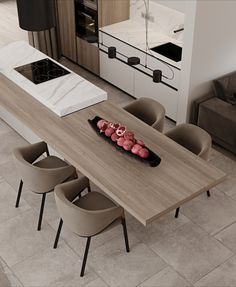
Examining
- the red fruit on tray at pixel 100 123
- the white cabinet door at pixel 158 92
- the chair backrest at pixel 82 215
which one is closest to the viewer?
the chair backrest at pixel 82 215

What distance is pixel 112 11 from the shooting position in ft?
23.4

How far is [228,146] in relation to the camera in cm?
590

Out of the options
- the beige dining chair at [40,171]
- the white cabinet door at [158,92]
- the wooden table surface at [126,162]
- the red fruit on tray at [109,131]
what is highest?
the red fruit on tray at [109,131]

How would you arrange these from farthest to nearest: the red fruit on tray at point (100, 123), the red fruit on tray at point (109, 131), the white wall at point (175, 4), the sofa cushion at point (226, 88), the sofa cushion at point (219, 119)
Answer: the white wall at point (175, 4) → the sofa cushion at point (226, 88) → the sofa cushion at point (219, 119) → the red fruit on tray at point (100, 123) → the red fruit on tray at point (109, 131)

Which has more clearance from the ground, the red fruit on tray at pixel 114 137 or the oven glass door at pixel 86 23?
the red fruit on tray at pixel 114 137

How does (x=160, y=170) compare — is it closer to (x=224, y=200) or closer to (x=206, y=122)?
(x=224, y=200)

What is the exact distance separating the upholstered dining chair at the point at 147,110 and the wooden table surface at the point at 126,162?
35cm

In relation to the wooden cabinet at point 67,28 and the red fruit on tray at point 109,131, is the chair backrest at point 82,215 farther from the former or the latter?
the wooden cabinet at point 67,28

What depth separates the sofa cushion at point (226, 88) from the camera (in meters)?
6.02

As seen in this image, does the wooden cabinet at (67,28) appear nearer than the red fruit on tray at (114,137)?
No

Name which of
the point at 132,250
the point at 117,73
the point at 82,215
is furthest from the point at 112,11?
the point at 82,215

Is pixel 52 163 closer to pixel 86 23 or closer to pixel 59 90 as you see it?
pixel 59 90

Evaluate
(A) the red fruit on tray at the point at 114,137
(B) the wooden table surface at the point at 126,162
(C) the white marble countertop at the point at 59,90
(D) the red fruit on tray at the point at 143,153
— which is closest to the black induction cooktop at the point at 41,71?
(C) the white marble countertop at the point at 59,90

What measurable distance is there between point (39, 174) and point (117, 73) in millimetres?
2942
